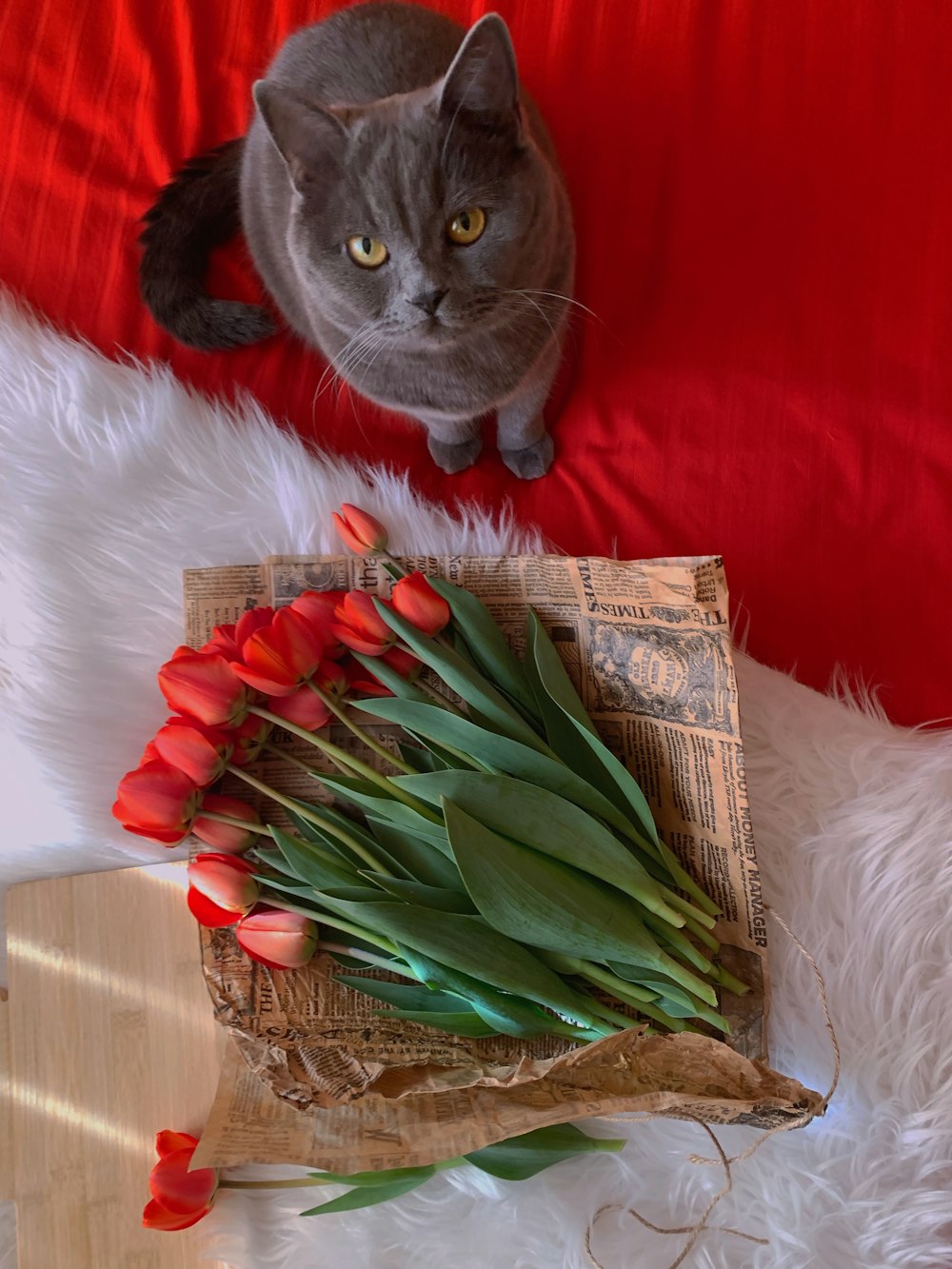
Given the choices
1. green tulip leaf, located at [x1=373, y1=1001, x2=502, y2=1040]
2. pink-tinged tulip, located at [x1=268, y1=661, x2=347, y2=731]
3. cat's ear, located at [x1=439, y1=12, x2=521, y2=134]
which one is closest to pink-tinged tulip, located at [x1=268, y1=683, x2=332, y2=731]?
pink-tinged tulip, located at [x1=268, y1=661, x2=347, y2=731]

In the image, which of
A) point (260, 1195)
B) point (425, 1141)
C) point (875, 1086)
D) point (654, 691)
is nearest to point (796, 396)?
point (654, 691)

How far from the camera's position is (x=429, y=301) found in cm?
63

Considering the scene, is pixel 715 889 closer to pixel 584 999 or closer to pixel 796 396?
pixel 584 999

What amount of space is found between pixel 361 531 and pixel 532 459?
27 centimetres

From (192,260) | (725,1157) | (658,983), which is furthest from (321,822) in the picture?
(192,260)

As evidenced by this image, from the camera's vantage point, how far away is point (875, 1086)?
24.5 inches

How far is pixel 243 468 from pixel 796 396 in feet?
1.76

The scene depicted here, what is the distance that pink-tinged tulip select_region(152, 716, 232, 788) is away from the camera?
57 centimetres

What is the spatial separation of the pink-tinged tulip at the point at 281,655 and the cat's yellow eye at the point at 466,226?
0.30m

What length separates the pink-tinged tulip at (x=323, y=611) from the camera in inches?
23.6

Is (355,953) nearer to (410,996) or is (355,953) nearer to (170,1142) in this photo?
(410,996)

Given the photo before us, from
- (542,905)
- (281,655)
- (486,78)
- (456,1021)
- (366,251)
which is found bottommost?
(456,1021)

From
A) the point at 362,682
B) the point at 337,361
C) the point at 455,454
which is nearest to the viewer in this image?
the point at 362,682

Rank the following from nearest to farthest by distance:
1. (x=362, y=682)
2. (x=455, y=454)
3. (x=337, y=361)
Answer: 1. (x=362, y=682)
2. (x=337, y=361)
3. (x=455, y=454)
